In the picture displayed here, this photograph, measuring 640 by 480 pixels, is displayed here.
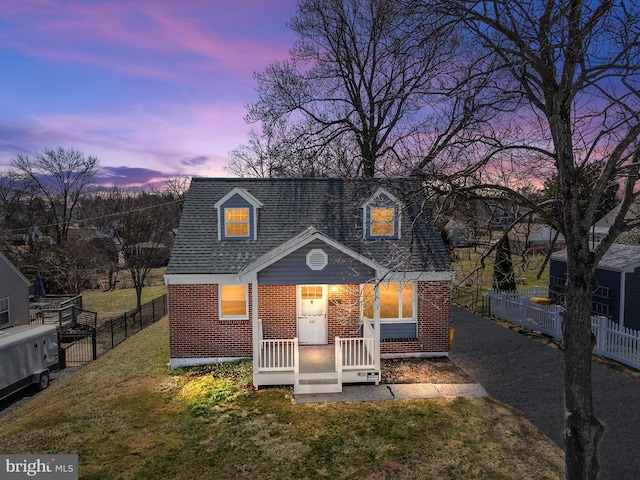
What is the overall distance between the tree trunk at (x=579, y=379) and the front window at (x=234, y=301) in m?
10.6

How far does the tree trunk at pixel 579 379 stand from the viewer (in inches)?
265

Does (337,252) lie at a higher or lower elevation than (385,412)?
higher

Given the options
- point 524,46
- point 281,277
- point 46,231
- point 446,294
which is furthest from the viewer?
point 46,231

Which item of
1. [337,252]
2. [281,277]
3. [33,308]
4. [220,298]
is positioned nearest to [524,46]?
[337,252]

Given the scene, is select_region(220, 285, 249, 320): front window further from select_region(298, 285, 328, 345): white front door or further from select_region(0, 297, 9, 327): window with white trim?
select_region(0, 297, 9, 327): window with white trim

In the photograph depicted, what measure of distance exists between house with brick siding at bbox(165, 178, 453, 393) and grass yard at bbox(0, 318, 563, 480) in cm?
172

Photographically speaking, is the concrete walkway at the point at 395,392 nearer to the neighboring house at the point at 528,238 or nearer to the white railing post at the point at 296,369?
the white railing post at the point at 296,369

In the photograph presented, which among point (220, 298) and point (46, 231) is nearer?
point (220, 298)

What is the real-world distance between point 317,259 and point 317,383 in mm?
3839

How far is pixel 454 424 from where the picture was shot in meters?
10.4

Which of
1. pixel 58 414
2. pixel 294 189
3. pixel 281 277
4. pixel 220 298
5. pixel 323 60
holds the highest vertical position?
pixel 323 60

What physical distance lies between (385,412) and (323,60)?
23.0 meters

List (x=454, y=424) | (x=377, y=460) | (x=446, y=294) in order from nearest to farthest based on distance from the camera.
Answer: (x=377, y=460), (x=454, y=424), (x=446, y=294)

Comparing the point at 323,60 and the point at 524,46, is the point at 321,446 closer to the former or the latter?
the point at 524,46
